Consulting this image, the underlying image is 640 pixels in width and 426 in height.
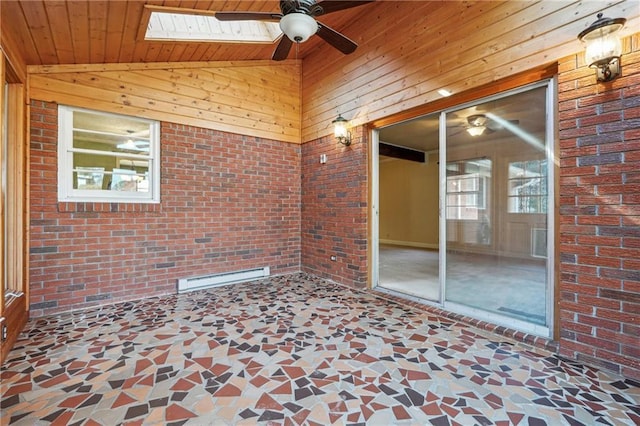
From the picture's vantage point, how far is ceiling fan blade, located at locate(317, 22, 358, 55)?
246 centimetres

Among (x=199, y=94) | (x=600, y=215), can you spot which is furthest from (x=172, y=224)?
(x=600, y=215)

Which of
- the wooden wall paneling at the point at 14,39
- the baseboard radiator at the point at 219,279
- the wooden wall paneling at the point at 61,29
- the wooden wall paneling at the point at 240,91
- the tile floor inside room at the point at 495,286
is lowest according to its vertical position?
the baseboard radiator at the point at 219,279

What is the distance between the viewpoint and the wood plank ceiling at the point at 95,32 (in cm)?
228

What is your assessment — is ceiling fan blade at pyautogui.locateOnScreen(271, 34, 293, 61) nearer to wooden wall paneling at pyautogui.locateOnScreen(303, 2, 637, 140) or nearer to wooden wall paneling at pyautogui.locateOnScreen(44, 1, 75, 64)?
wooden wall paneling at pyautogui.locateOnScreen(303, 2, 637, 140)

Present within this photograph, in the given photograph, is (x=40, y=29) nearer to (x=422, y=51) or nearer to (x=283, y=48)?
(x=283, y=48)

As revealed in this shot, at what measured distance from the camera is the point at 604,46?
2012 mm

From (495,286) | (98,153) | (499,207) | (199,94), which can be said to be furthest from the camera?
(199,94)

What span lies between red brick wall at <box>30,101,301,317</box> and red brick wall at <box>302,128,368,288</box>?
297 millimetres

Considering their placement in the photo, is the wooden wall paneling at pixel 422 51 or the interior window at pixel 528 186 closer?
the interior window at pixel 528 186

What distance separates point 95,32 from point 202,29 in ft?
3.96

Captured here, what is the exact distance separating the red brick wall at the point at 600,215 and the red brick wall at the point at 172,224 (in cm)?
375

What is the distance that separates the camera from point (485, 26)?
9.20 feet

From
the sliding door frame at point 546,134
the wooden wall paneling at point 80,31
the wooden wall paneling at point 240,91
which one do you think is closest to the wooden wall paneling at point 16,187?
the wooden wall paneling at point 80,31

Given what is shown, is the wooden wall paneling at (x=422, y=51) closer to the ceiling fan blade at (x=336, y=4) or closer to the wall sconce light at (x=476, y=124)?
the wall sconce light at (x=476, y=124)
